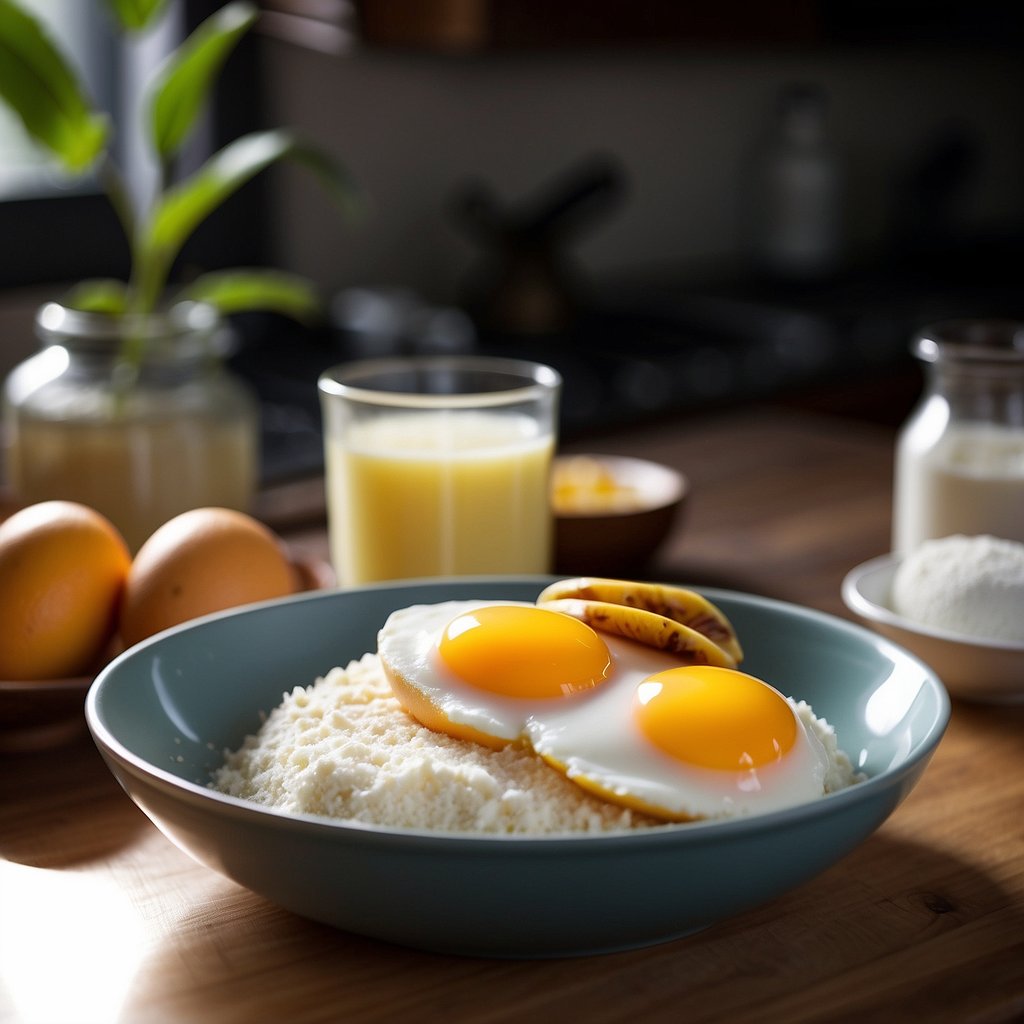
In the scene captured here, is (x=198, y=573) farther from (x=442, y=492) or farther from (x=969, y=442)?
(x=969, y=442)

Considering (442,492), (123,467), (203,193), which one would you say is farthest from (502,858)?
(203,193)

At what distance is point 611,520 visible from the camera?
1.07 m

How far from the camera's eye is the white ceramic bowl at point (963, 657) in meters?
0.83

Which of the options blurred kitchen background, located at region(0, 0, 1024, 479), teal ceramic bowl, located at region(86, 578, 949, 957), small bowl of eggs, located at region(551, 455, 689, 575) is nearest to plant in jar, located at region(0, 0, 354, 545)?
small bowl of eggs, located at region(551, 455, 689, 575)

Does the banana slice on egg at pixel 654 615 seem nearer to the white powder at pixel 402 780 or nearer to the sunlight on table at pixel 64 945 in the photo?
the white powder at pixel 402 780

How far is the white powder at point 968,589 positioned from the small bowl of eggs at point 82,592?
40 centimetres

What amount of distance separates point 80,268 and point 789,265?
54.7 inches

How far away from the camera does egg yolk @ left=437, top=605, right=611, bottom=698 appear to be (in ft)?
2.13

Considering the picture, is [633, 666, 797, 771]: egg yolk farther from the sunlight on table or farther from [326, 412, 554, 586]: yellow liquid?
[326, 412, 554, 586]: yellow liquid

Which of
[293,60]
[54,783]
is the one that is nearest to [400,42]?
[293,60]

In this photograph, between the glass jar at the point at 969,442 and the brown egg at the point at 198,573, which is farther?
the glass jar at the point at 969,442

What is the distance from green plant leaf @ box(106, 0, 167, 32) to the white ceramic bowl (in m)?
0.73

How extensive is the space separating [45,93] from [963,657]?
79 cm

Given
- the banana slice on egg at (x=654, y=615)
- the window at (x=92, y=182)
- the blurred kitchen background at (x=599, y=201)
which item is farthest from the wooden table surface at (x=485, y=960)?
the window at (x=92, y=182)
